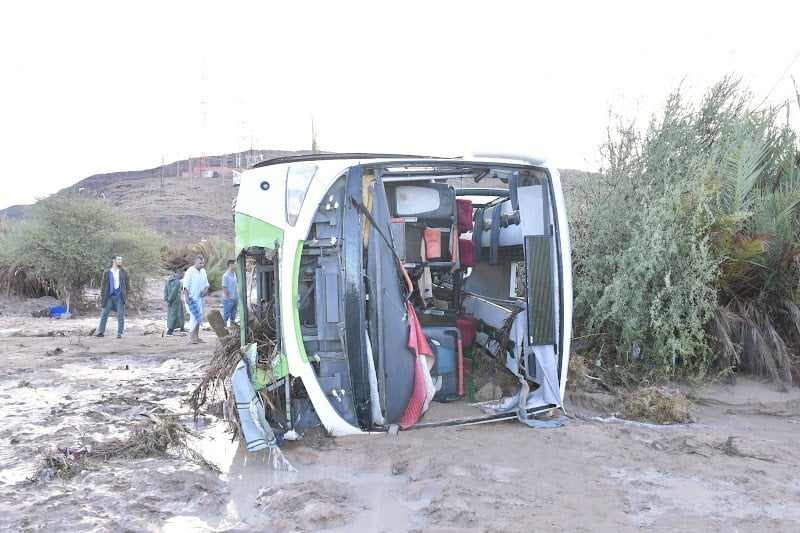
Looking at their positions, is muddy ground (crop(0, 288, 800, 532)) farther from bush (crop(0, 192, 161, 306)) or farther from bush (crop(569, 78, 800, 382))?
bush (crop(0, 192, 161, 306))

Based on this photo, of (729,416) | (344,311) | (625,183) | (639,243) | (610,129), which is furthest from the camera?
(610,129)

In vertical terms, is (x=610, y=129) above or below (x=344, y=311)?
above

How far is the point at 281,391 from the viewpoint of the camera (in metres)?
5.82

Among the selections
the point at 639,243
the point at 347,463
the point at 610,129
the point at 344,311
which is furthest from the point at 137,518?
the point at 610,129

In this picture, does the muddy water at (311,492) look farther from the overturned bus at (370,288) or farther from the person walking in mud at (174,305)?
the person walking in mud at (174,305)

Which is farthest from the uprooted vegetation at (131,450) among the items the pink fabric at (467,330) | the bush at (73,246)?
the bush at (73,246)

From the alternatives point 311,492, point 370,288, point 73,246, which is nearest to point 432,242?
point 370,288

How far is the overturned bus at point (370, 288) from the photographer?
5.68 meters

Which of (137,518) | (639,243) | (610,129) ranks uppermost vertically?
(610,129)

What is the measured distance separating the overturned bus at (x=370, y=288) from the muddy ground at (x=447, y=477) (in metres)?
0.37

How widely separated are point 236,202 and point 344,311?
1.39 meters

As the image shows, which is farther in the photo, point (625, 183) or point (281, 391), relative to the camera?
point (625, 183)

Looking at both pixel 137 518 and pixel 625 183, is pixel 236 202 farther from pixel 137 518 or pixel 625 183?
pixel 625 183

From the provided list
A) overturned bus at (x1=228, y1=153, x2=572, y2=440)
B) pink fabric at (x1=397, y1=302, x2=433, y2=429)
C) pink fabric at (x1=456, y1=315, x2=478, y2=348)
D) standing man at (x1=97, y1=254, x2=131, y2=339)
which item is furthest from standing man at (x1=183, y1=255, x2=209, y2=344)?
pink fabric at (x1=397, y1=302, x2=433, y2=429)
